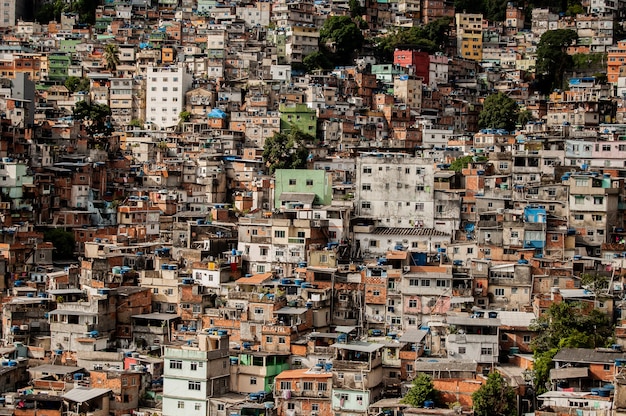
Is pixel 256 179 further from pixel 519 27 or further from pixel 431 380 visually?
pixel 519 27

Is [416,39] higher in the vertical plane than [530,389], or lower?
higher

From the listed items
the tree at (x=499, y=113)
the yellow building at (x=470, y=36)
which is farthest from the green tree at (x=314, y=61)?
the tree at (x=499, y=113)

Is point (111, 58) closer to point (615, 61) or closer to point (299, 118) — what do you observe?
point (299, 118)

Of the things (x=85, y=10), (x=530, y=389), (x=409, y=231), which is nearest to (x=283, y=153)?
(x=409, y=231)

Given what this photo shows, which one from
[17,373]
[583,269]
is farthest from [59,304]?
[583,269]

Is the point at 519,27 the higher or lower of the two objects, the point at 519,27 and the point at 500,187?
the higher

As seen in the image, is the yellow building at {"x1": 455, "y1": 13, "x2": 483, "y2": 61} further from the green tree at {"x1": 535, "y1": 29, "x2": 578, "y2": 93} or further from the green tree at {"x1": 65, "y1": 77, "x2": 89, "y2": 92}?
the green tree at {"x1": 65, "y1": 77, "x2": 89, "y2": 92}
